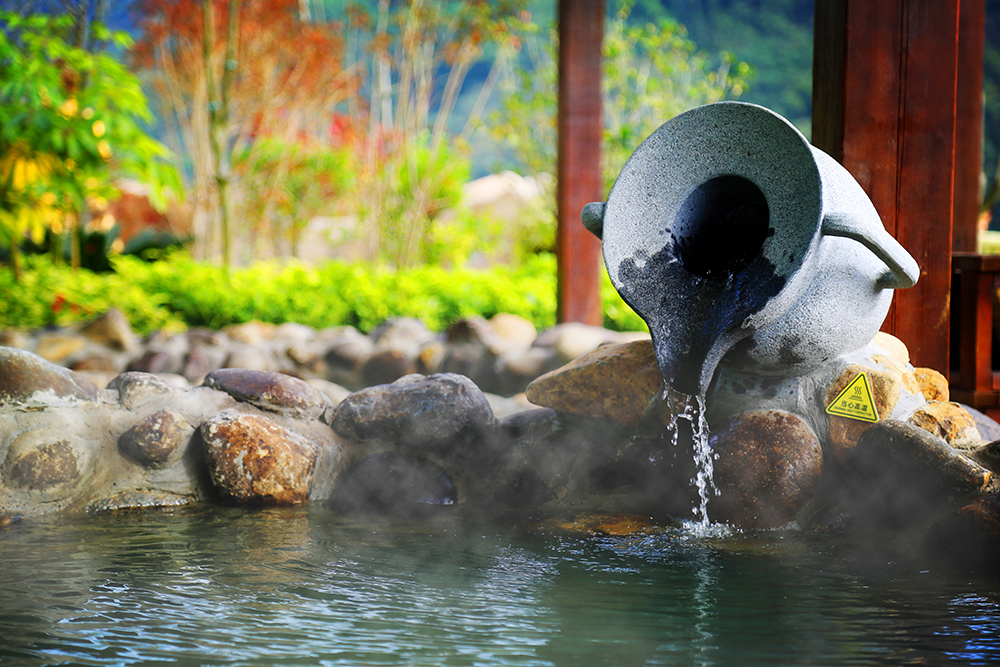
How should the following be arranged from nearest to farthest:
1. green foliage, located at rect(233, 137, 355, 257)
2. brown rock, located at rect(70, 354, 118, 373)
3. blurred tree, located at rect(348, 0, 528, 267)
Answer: brown rock, located at rect(70, 354, 118, 373) → blurred tree, located at rect(348, 0, 528, 267) → green foliage, located at rect(233, 137, 355, 257)

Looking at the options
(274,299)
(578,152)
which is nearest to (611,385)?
(578,152)

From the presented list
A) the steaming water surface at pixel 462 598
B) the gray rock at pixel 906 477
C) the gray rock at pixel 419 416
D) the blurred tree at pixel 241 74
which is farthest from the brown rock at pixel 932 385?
the blurred tree at pixel 241 74

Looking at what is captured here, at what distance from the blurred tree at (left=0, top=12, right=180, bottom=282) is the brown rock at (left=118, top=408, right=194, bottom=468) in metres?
2.97

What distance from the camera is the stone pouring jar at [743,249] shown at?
2.31m

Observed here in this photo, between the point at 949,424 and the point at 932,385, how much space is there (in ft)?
1.37

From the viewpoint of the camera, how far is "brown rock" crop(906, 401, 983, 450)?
8.24 ft

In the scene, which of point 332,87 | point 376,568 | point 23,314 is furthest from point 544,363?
point 332,87

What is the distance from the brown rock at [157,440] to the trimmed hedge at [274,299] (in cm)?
429

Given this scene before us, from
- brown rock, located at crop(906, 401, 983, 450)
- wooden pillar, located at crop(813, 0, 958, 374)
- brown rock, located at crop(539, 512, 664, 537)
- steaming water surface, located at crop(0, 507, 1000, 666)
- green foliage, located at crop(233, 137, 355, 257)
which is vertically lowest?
steaming water surface, located at crop(0, 507, 1000, 666)

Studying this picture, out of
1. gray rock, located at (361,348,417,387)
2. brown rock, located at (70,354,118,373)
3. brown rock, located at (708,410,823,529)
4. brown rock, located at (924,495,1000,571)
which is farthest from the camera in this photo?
brown rock, located at (70,354,118,373)

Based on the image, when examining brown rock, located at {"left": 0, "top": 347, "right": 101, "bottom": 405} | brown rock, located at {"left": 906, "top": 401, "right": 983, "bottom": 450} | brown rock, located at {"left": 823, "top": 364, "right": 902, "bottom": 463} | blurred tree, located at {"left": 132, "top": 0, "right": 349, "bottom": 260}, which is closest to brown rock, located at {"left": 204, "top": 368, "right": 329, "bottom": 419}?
brown rock, located at {"left": 0, "top": 347, "right": 101, "bottom": 405}

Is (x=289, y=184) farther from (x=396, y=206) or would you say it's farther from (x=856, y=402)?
(x=856, y=402)

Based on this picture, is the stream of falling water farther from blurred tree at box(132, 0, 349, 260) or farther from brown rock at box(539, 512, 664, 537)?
blurred tree at box(132, 0, 349, 260)

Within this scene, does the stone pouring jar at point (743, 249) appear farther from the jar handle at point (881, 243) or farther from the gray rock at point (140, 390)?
the gray rock at point (140, 390)
